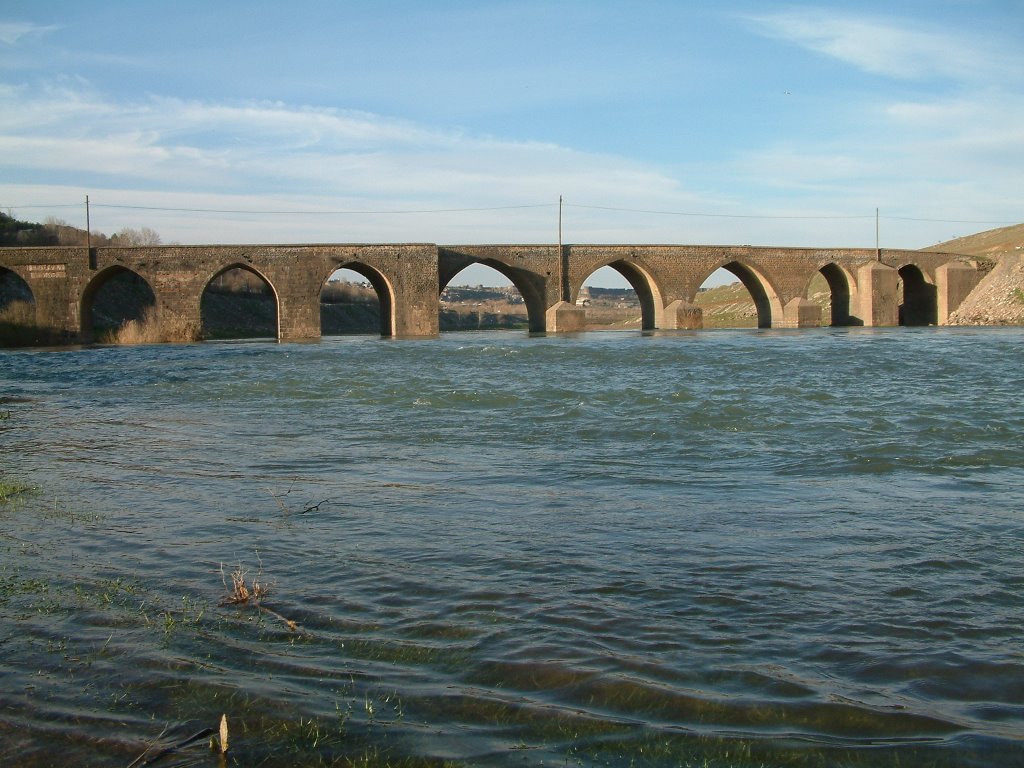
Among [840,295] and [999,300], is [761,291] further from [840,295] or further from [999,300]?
[999,300]

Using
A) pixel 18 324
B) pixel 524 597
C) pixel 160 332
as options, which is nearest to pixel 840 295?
pixel 160 332

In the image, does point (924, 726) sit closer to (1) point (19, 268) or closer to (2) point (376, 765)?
(2) point (376, 765)

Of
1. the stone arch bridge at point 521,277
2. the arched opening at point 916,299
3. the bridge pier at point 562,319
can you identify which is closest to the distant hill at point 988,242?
the arched opening at point 916,299

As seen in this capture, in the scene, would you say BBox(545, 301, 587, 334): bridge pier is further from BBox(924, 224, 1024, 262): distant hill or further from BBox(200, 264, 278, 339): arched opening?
BBox(924, 224, 1024, 262): distant hill

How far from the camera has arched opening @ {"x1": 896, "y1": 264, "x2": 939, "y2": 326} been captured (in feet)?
184

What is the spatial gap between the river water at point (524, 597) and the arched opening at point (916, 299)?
163ft

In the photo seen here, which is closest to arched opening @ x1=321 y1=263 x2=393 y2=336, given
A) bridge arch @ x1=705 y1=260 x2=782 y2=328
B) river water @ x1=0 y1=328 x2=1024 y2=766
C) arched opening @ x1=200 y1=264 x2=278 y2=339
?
arched opening @ x1=200 y1=264 x2=278 y2=339

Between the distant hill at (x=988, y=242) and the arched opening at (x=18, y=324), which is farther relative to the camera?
the distant hill at (x=988, y=242)

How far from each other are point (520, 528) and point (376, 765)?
2.99 meters

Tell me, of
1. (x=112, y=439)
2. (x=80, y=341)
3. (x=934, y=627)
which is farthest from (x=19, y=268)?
(x=934, y=627)

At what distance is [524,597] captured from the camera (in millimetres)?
4336

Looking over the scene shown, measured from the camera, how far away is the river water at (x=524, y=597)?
303 cm

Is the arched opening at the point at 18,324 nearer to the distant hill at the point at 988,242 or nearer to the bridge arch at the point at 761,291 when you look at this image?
the bridge arch at the point at 761,291

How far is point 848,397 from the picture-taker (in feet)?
44.4
